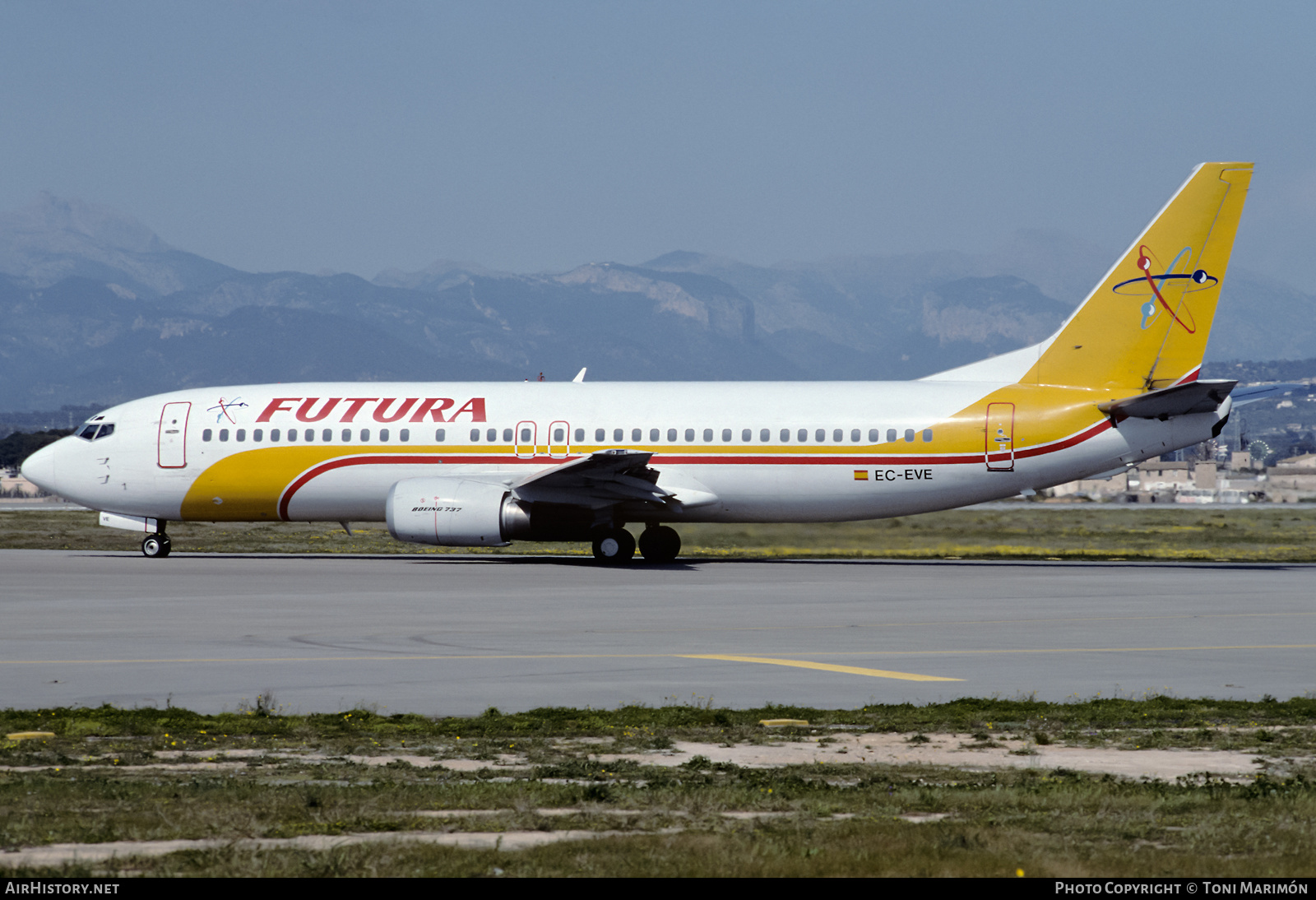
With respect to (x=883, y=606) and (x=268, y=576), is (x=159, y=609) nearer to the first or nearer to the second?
(x=268, y=576)

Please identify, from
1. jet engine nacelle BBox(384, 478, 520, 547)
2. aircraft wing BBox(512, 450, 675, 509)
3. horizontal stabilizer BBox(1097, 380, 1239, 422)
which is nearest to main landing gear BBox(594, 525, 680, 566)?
aircraft wing BBox(512, 450, 675, 509)

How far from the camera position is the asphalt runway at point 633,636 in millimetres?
14977

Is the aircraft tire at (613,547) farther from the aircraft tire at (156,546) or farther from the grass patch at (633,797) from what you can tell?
the grass patch at (633,797)

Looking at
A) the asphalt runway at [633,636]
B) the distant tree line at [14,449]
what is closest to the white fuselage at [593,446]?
the asphalt runway at [633,636]

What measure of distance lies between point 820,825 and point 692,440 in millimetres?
26710

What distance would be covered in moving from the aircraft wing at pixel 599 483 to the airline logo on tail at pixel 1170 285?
468 inches

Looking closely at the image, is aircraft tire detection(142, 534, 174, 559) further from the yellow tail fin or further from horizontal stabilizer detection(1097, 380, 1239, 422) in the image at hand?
horizontal stabilizer detection(1097, 380, 1239, 422)

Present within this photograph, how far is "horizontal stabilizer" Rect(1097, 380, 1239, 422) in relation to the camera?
32000 mm

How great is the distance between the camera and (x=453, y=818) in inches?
344

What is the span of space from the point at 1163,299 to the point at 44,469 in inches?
1120

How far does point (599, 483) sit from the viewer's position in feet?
113

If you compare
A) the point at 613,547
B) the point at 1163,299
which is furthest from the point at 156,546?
the point at 1163,299

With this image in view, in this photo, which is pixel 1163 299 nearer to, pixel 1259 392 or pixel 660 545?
pixel 1259 392
